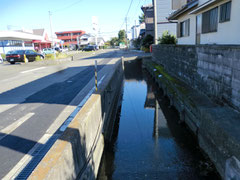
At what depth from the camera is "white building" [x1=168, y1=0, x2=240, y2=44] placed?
875 cm

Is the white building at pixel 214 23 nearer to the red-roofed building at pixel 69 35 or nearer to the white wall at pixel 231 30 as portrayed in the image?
the white wall at pixel 231 30

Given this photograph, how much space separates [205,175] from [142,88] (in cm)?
965

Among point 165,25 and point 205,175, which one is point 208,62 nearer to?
point 205,175

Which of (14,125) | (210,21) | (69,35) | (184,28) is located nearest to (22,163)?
(14,125)

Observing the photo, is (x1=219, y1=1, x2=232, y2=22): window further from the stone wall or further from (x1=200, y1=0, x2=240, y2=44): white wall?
the stone wall

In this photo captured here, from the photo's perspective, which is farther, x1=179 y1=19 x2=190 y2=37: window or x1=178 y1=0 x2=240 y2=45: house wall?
x1=179 y1=19 x2=190 y2=37: window

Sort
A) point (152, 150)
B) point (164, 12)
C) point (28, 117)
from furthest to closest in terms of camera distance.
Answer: point (164, 12) → point (28, 117) → point (152, 150)

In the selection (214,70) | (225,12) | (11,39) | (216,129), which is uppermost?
(11,39)

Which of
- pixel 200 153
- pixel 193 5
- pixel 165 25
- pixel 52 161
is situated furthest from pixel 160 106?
pixel 165 25

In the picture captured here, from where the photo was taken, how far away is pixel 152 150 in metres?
5.84

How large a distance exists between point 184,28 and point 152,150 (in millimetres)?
13177

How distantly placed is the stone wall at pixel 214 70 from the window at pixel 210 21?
2571 mm

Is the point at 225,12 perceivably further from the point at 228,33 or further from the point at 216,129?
the point at 216,129

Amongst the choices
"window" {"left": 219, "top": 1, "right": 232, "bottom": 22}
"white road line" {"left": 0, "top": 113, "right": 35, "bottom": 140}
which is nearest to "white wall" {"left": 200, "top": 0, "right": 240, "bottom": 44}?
"window" {"left": 219, "top": 1, "right": 232, "bottom": 22}
